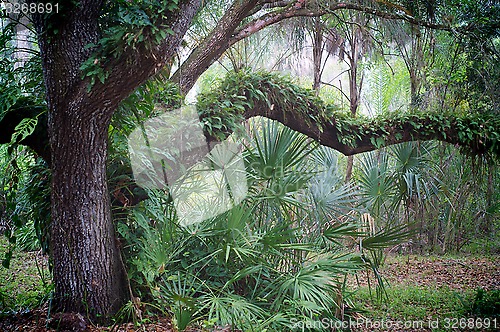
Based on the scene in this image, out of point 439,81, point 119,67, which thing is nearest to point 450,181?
point 439,81

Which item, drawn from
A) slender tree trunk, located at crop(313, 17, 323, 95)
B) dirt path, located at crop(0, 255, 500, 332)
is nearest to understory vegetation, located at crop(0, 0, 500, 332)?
dirt path, located at crop(0, 255, 500, 332)

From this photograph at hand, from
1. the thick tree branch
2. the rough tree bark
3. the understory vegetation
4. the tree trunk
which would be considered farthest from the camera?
the thick tree branch

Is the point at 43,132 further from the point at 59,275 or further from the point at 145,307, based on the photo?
the point at 145,307

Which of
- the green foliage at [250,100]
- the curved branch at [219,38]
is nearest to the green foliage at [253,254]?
the green foliage at [250,100]

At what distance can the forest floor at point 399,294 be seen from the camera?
3.97 meters

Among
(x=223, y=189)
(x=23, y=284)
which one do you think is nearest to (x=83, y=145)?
(x=223, y=189)

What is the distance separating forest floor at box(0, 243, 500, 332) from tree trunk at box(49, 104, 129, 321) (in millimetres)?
238

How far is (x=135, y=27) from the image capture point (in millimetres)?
3174

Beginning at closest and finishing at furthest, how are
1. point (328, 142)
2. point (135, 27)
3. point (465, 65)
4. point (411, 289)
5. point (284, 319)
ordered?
point (135, 27)
point (284, 319)
point (328, 142)
point (411, 289)
point (465, 65)

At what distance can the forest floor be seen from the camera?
3.97m

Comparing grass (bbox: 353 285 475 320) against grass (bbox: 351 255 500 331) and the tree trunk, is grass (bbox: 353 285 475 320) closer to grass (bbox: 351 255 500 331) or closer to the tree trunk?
grass (bbox: 351 255 500 331)

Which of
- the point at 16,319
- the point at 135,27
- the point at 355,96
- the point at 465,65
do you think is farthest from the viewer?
the point at 355,96

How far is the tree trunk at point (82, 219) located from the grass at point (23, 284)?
27cm

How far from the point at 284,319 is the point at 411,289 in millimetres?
4135
